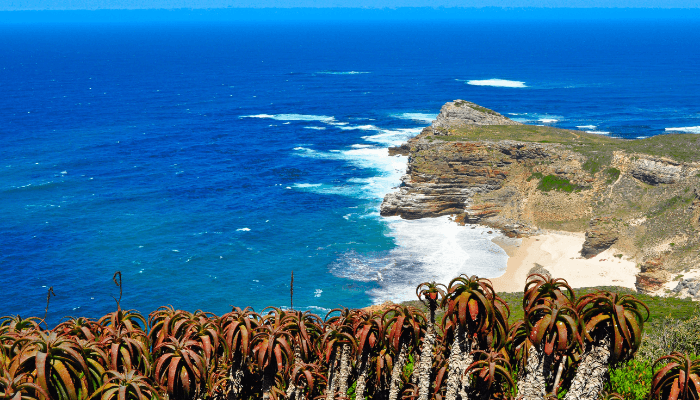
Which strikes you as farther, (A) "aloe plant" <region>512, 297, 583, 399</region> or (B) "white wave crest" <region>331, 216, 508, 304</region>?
(B) "white wave crest" <region>331, 216, 508, 304</region>

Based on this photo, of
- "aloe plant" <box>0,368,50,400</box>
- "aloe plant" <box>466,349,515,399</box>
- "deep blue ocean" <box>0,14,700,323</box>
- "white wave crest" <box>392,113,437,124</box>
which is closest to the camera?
"aloe plant" <box>0,368,50,400</box>

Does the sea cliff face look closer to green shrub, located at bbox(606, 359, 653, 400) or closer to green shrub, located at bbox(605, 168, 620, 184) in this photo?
green shrub, located at bbox(605, 168, 620, 184)

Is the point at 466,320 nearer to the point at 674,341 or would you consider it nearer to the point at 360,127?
the point at 674,341

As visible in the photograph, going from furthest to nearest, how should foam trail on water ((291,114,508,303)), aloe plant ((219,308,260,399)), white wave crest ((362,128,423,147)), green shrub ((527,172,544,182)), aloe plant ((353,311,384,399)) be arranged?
1. white wave crest ((362,128,423,147))
2. green shrub ((527,172,544,182))
3. foam trail on water ((291,114,508,303))
4. aloe plant ((353,311,384,399))
5. aloe plant ((219,308,260,399))

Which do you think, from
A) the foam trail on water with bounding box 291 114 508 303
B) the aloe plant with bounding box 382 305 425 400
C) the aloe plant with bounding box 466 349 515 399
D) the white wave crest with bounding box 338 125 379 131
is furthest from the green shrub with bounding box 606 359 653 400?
the white wave crest with bounding box 338 125 379 131

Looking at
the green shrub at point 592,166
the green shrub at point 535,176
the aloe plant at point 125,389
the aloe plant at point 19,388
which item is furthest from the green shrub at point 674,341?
the green shrub at point 592,166

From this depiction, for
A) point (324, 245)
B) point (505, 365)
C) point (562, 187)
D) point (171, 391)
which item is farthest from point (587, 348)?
point (562, 187)

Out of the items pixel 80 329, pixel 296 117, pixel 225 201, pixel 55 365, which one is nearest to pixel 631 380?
pixel 55 365
